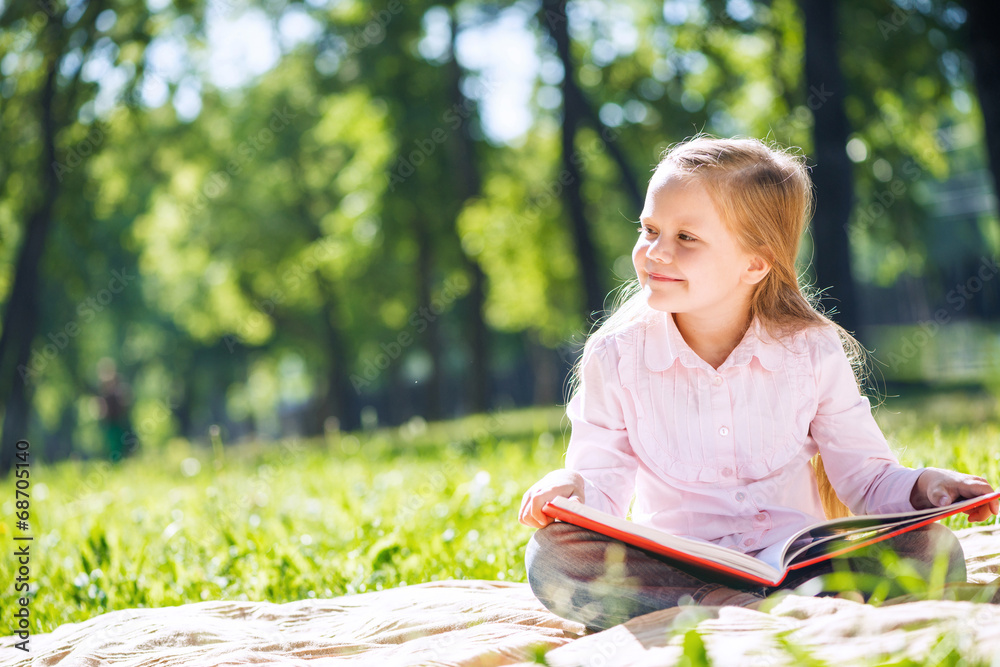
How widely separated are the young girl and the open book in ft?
0.74

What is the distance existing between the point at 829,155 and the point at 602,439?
19.8ft

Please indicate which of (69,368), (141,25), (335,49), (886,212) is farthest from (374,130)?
(69,368)

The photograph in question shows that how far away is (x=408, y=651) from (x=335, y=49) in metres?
15.4

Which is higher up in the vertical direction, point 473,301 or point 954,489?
point 473,301

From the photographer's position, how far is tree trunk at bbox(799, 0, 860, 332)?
7.59 meters

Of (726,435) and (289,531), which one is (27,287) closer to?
(289,531)

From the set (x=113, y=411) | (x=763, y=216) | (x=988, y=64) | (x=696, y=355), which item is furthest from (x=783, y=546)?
(x=113, y=411)

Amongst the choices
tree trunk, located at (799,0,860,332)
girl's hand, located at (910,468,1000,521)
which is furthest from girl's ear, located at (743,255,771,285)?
tree trunk, located at (799,0,860,332)

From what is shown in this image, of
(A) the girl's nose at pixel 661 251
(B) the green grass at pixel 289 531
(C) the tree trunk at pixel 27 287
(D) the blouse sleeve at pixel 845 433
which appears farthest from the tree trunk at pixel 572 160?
(A) the girl's nose at pixel 661 251

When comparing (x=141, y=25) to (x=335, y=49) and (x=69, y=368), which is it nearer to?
(x=335, y=49)

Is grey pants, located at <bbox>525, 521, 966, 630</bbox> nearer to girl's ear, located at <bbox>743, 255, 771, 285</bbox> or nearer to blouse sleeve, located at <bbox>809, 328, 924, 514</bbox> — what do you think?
blouse sleeve, located at <bbox>809, 328, 924, 514</bbox>

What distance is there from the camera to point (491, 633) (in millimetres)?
2172

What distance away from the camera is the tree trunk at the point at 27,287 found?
10125mm

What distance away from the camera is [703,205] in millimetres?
2332
